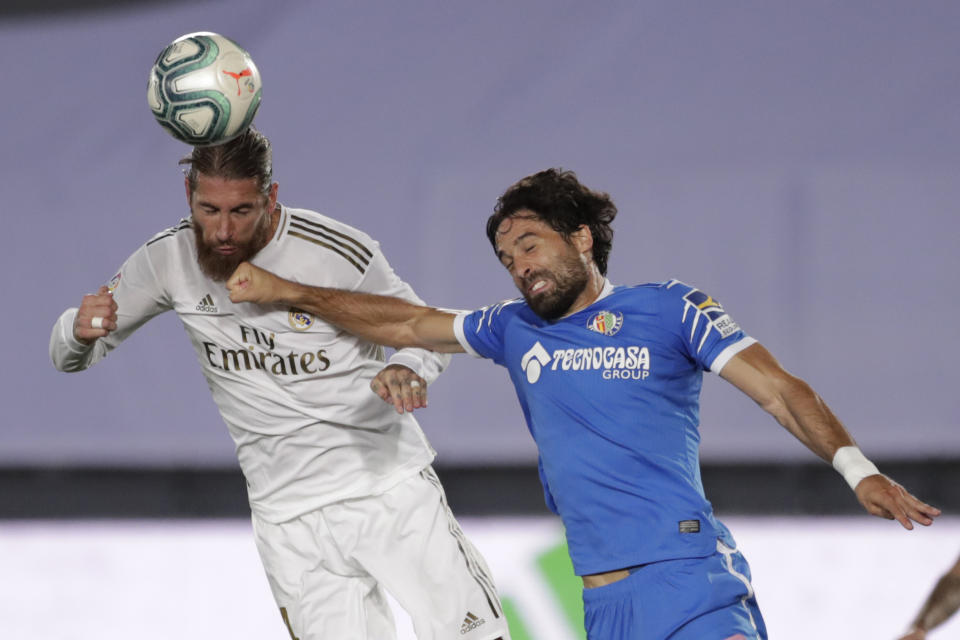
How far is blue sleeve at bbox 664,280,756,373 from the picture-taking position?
9.50ft

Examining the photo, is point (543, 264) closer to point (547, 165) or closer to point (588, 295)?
point (588, 295)

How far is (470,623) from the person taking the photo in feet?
11.4

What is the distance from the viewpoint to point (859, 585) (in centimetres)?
509

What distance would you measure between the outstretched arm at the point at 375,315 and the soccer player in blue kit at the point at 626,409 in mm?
247

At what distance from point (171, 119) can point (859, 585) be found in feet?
11.6

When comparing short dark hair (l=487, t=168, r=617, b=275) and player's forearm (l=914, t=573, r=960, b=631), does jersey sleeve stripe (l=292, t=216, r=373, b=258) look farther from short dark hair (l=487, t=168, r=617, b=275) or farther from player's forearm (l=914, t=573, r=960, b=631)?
player's forearm (l=914, t=573, r=960, b=631)

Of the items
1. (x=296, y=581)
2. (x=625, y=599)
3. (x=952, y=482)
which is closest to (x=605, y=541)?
(x=625, y=599)

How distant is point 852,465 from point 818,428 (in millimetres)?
142

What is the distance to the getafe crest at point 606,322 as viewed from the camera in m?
3.07

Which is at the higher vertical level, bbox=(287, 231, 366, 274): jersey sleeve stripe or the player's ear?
the player's ear

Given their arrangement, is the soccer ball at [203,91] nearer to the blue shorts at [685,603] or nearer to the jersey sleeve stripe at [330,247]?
the jersey sleeve stripe at [330,247]

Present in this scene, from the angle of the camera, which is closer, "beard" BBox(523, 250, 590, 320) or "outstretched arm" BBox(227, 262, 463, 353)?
"beard" BBox(523, 250, 590, 320)

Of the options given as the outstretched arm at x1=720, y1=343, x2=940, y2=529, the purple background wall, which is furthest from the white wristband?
the purple background wall

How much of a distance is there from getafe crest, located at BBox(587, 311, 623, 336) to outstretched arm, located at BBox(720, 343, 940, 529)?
329 mm
